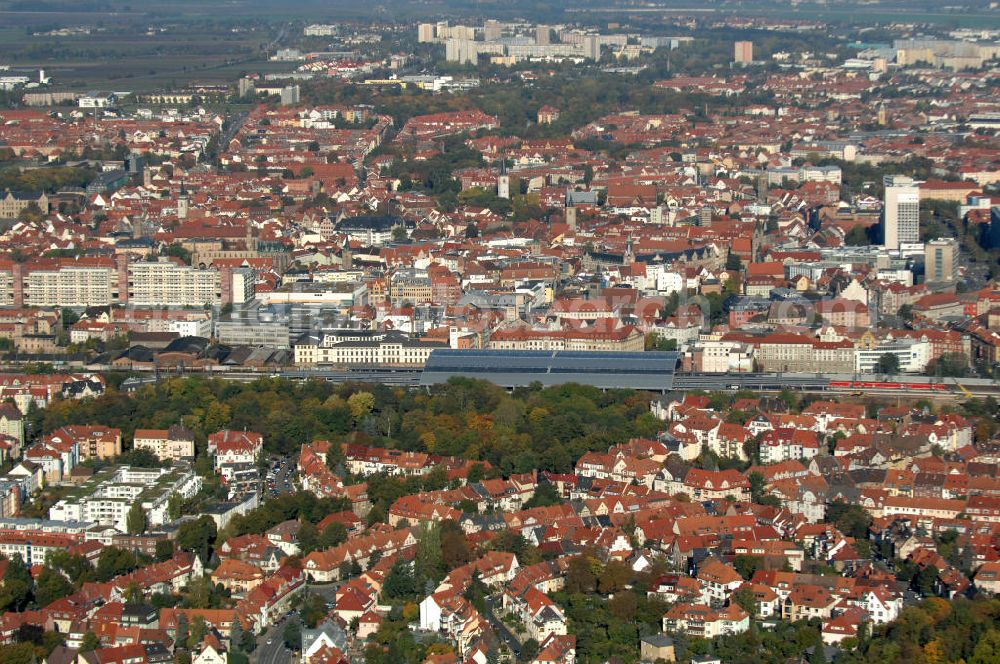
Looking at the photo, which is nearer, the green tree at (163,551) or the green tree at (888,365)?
the green tree at (163,551)

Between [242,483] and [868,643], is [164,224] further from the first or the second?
[868,643]

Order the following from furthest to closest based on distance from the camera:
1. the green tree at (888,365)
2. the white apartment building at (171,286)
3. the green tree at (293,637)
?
1. the white apartment building at (171,286)
2. the green tree at (888,365)
3. the green tree at (293,637)

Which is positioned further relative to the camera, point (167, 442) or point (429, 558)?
point (167, 442)

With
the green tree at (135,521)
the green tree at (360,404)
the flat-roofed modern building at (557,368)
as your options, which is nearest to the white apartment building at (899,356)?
the flat-roofed modern building at (557,368)

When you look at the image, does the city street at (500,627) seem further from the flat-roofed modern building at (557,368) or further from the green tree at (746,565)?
the flat-roofed modern building at (557,368)

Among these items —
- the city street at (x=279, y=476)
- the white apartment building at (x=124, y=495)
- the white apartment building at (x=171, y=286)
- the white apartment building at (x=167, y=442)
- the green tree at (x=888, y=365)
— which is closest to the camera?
the white apartment building at (x=124, y=495)

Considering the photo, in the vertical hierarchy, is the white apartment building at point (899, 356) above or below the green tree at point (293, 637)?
above

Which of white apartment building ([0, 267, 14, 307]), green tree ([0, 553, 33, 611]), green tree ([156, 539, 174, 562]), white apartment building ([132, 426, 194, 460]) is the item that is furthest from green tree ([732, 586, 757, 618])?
white apartment building ([0, 267, 14, 307])

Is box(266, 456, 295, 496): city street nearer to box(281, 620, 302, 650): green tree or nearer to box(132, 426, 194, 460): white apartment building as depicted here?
box(132, 426, 194, 460): white apartment building

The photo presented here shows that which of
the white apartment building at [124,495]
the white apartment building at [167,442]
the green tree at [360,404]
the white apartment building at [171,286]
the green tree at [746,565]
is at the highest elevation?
the white apartment building at [171,286]

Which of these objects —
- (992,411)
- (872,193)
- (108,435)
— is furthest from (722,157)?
(108,435)

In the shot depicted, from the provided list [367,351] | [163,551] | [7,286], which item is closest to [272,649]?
[163,551]

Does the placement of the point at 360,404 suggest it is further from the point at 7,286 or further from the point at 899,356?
the point at 7,286
